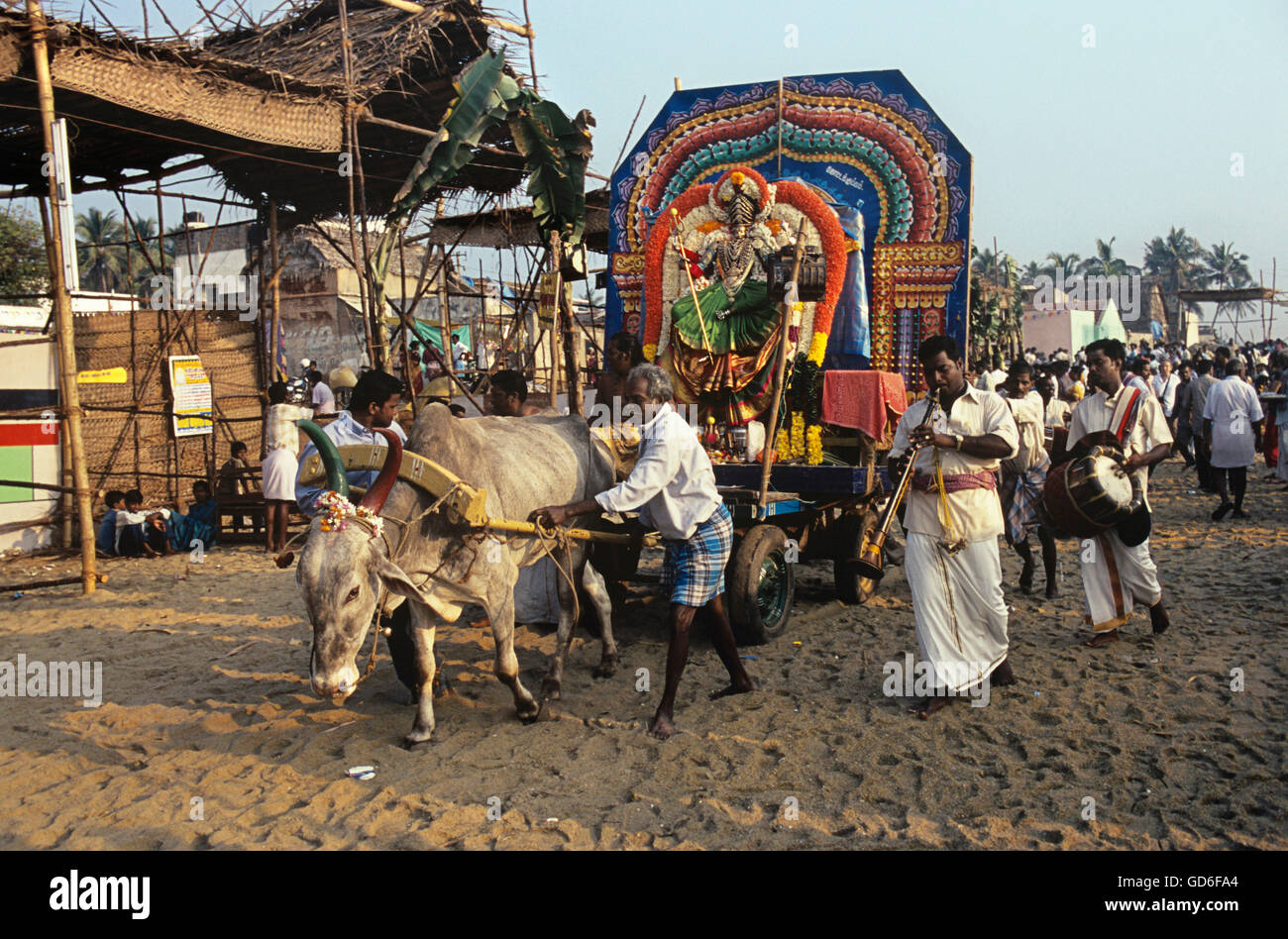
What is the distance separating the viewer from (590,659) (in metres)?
6.51

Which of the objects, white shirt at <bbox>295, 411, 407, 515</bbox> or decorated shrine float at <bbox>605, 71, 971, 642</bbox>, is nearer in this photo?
white shirt at <bbox>295, 411, 407, 515</bbox>

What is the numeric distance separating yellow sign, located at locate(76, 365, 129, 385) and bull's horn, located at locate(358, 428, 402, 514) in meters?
9.31

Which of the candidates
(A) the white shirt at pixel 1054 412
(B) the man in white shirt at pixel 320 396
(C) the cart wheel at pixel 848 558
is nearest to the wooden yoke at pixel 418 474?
(C) the cart wheel at pixel 848 558

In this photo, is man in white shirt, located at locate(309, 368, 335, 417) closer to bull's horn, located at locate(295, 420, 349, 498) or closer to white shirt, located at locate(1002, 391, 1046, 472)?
white shirt, located at locate(1002, 391, 1046, 472)

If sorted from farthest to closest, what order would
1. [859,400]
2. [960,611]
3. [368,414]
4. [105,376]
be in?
1. [105,376]
2. [859,400]
3. [960,611]
4. [368,414]

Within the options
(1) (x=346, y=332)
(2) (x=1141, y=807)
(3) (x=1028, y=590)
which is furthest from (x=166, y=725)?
(1) (x=346, y=332)

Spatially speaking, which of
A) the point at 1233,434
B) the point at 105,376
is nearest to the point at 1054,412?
the point at 1233,434

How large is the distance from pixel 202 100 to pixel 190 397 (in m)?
4.08

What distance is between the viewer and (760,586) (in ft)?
21.6

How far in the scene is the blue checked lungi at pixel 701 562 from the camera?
201 inches

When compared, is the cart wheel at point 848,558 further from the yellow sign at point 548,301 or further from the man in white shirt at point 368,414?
the man in white shirt at point 368,414

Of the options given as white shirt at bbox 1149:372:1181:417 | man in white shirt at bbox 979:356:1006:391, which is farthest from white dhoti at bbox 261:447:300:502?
white shirt at bbox 1149:372:1181:417

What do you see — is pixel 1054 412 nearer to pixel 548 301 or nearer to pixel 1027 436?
pixel 1027 436

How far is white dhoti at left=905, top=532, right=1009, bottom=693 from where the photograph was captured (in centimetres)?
534
